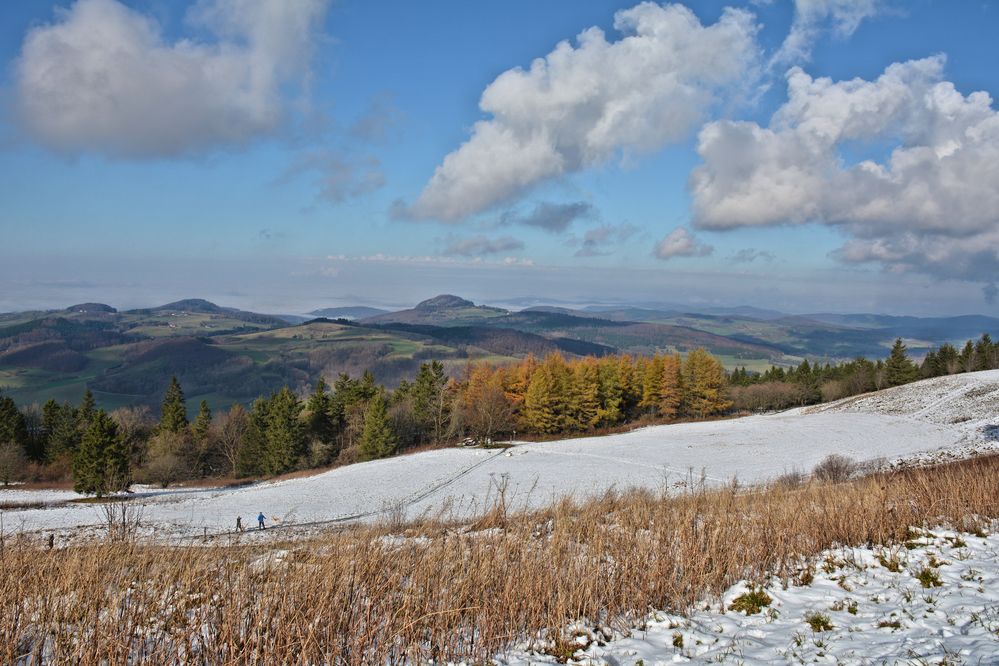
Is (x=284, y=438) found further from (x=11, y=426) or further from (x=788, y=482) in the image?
(x=788, y=482)

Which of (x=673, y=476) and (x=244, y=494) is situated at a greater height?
(x=673, y=476)

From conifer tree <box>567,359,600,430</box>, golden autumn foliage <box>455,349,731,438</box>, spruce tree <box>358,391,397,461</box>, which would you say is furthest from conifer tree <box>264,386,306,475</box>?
conifer tree <box>567,359,600,430</box>

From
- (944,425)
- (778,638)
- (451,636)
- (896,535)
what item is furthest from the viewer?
(944,425)

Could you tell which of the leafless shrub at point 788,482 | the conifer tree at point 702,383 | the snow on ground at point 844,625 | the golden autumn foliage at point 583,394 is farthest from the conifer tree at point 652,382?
the snow on ground at point 844,625

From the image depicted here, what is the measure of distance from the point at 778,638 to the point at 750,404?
246ft

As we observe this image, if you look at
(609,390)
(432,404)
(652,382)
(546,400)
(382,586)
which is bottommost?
(432,404)

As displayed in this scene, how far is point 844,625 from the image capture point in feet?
18.9

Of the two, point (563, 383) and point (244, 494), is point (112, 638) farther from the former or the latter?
point (563, 383)

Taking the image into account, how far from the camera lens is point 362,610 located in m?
5.23

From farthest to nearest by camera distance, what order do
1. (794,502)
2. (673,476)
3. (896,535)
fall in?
(673,476)
(794,502)
(896,535)

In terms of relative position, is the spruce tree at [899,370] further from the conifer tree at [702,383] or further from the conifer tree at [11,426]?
the conifer tree at [11,426]

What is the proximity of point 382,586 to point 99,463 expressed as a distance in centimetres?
4176

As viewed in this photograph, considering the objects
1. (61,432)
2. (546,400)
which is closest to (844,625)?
(546,400)

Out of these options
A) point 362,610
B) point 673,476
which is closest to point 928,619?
point 362,610
